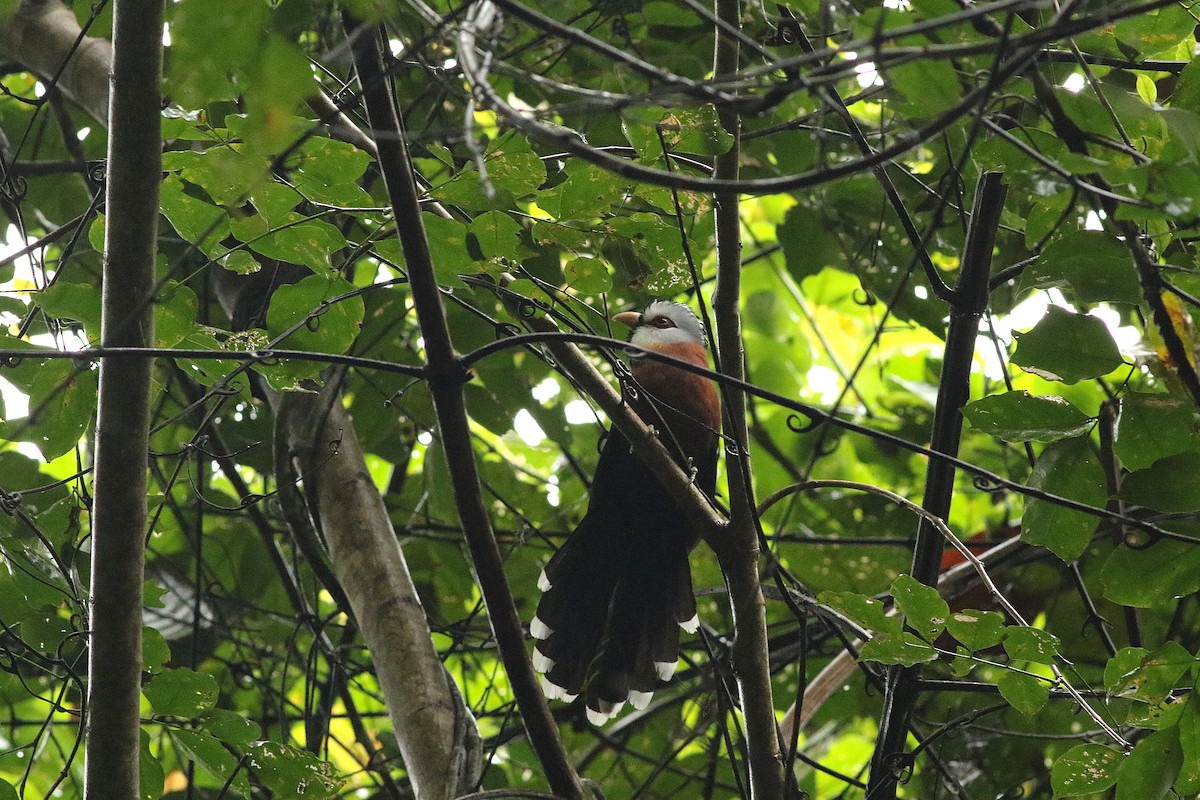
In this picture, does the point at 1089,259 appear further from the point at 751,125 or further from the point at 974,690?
the point at 751,125

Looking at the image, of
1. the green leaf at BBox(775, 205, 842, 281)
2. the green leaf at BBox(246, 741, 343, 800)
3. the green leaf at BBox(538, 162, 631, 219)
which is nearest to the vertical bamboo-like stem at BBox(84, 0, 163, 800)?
the green leaf at BBox(246, 741, 343, 800)

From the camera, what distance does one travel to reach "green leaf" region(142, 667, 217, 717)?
1815 mm

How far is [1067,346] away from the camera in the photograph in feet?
5.16

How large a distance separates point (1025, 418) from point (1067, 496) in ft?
0.51

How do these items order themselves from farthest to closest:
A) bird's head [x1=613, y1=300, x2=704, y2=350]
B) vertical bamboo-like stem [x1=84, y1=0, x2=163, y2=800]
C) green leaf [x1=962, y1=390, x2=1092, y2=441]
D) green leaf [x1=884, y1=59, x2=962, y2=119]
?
bird's head [x1=613, y1=300, x2=704, y2=350] → green leaf [x1=962, y1=390, x2=1092, y2=441] → vertical bamboo-like stem [x1=84, y1=0, x2=163, y2=800] → green leaf [x1=884, y1=59, x2=962, y2=119]

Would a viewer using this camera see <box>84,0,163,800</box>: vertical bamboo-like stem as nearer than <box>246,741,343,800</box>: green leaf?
Yes

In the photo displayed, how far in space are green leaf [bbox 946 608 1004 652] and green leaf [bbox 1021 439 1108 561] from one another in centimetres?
16

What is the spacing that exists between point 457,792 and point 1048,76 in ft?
5.51

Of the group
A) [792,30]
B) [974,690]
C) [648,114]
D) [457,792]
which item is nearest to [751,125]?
[792,30]

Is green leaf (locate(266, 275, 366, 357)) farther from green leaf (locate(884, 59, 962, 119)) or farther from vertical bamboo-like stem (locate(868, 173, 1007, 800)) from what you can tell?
vertical bamboo-like stem (locate(868, 173, 1007, 800))

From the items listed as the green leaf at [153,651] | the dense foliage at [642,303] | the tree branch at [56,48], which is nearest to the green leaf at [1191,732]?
the dense foliage at [642,303]

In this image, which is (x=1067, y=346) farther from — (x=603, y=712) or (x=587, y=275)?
(x=603, y=712)

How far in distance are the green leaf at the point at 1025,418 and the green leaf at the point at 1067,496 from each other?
Result: 5 cm

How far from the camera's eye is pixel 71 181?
3.15 metres
